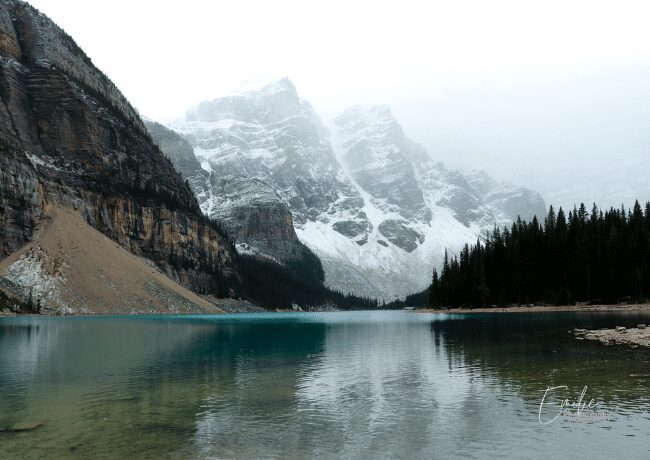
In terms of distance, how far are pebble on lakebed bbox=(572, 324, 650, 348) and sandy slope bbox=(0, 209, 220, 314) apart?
11826cm

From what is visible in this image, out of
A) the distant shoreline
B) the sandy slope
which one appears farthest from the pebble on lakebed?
the sandy slope

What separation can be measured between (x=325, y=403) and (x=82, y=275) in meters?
134

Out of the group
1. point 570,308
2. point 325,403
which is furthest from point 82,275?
point 325,403

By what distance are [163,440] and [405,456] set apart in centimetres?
895

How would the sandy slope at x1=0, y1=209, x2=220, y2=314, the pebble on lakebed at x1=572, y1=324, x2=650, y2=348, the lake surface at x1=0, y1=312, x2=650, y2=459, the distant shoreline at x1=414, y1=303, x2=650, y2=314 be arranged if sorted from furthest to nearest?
the sandy slope at x1=0, y1=209, x2=220, y2=314 < the distant shoreline at x1=414, y1=303, x2=650, y2=314 < the pebble on lakebed at x1=572, y1=324, x2=650, y2=348 < the lake surface at x1=0, y1=312, x2=650, y2=459

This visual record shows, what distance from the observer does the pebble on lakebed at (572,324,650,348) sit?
47.4 metres

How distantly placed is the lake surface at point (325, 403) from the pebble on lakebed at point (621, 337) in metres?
4.21

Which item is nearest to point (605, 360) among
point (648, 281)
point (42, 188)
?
point (648, 281)

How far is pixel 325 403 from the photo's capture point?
27.2 metres

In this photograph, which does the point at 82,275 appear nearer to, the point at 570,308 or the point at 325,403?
the point at 570,308

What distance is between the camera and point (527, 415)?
23.6 metres

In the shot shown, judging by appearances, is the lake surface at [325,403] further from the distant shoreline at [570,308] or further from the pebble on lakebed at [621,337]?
the distant shoreline at [570,308]

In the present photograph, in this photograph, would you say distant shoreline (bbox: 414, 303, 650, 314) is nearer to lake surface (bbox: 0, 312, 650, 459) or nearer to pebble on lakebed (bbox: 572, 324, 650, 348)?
pebble on lakebed (bbox: 572, 324, 650, 348)

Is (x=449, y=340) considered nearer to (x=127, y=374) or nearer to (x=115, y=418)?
(x=127, y=374)
